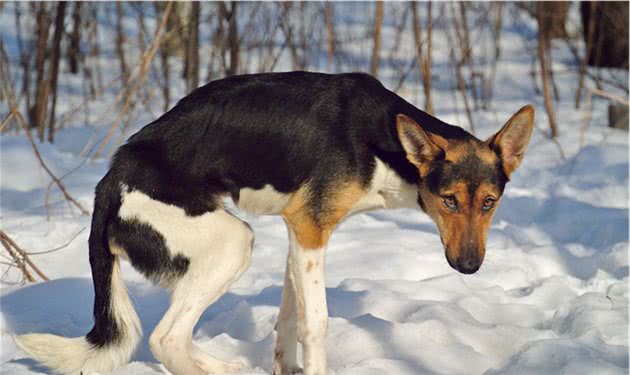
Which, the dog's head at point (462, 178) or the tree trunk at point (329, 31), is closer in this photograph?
the dog's head at point (462, 178)

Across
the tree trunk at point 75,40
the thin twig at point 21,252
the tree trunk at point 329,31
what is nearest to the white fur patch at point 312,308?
the thin twig at point 21,252

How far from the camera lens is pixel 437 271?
5.82 metres

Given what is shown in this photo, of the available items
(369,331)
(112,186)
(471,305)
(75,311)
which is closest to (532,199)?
(471,305)

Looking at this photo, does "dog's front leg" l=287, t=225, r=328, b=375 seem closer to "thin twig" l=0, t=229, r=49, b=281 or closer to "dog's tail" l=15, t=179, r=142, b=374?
"dog's tail" l=15, t=179, r=142, b=374

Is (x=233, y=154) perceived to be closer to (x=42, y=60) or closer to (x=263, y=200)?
(x=263, y=200)

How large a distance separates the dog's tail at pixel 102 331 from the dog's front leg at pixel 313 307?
28.8 inches

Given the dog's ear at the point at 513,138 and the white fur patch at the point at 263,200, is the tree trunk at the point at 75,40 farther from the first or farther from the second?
the dog's ear at the point at 513,138

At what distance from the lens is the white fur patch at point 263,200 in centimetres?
398

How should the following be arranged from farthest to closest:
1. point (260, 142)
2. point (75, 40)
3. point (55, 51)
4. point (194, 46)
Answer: point (75, 40), point (194, 46), point (55, 51), point (260, 142)

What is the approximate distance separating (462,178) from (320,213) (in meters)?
0.61

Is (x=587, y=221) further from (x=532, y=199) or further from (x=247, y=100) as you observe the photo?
(x=247, y=100)

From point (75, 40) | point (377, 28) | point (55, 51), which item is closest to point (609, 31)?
point (377, 28)

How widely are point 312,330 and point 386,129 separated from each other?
0.92 metres

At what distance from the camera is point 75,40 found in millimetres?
11039
